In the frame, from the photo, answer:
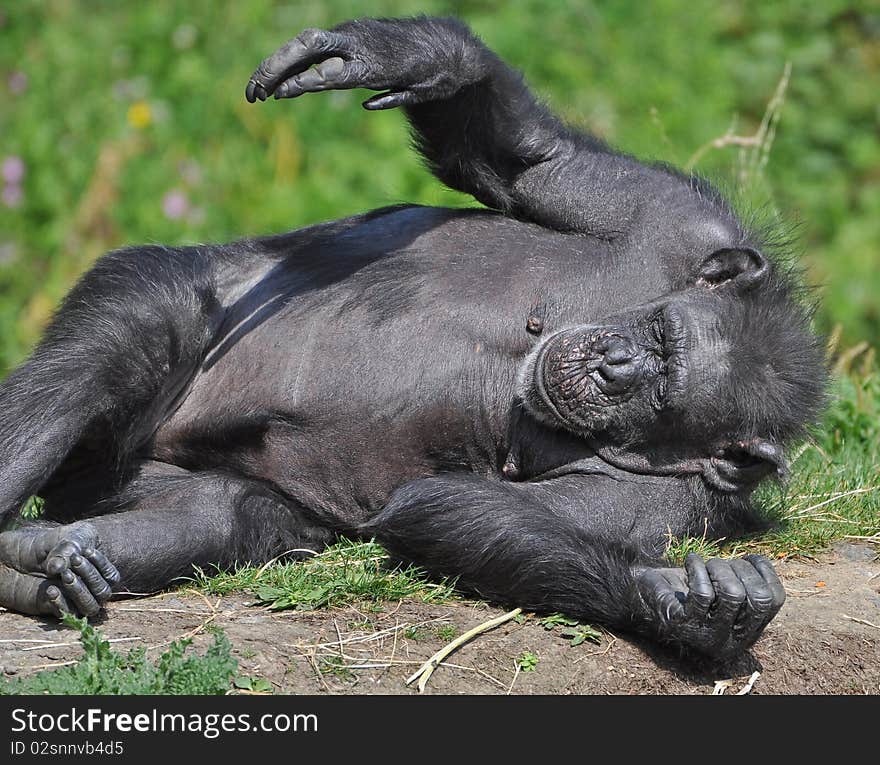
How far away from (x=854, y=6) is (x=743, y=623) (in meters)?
8.87

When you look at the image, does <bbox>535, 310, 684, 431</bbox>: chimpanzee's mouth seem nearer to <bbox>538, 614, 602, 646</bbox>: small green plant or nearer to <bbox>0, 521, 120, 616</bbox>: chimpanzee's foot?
<bbox>538, 614, 602, 646</bbox>: small green plant

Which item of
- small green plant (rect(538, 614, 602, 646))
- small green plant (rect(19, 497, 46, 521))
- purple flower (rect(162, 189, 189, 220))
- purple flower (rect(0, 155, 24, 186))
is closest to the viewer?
small green plant (rect(538, 614, 602, 646))

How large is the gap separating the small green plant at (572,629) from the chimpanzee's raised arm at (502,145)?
131cm

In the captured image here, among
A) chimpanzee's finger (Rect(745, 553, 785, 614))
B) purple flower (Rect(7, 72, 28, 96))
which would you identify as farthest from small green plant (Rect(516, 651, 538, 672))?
purple flower (Rect(7, 72, 28, 96))

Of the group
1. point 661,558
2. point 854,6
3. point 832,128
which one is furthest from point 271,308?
point 854,6

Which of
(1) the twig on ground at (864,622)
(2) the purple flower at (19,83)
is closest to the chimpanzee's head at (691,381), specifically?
(1) the twig on ground at (864,622)

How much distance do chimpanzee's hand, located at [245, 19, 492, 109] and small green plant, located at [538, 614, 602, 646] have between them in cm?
162

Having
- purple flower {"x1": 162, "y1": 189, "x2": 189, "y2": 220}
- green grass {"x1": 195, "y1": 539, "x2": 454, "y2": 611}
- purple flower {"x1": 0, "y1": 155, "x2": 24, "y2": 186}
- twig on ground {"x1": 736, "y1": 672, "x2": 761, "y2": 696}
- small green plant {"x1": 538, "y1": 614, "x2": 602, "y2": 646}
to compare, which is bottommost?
twig on ground {"x1": 736, "y1": 672, "x2": 761, "y2": 696}

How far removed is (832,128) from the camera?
34.3 ft

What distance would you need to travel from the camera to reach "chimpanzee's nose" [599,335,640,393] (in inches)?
156

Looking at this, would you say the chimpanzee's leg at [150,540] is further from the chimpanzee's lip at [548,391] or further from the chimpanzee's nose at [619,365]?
the chimpanzee's nose at [619,365]

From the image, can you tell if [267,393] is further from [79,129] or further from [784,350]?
[79,129]

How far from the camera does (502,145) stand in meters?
4.40

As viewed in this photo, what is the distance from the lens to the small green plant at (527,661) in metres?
3.51
